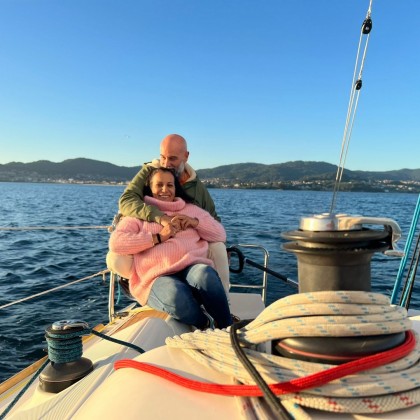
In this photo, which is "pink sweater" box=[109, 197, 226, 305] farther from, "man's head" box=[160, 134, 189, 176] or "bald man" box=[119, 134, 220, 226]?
"man's head" box=[160, 134, 189, 176]

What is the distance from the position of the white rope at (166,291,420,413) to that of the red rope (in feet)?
0.04

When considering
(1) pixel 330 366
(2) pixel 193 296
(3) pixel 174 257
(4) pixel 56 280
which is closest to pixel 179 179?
(3) pixel 174 257

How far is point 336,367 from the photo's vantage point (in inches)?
29.0

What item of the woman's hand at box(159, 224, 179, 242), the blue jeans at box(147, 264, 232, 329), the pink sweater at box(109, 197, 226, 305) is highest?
the woman's hand at box(159, 224, 179, 242)

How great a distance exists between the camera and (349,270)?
852 millimetres

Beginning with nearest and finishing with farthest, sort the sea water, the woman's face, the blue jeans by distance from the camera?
the blue jeans → the woman's face → the sea water

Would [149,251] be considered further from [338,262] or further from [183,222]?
[338,262]

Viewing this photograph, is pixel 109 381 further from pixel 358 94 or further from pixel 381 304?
pixel 358 94

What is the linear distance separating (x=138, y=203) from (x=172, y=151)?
1.65 ft

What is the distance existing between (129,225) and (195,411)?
1767mm

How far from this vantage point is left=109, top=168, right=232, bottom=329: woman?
219 centimetres

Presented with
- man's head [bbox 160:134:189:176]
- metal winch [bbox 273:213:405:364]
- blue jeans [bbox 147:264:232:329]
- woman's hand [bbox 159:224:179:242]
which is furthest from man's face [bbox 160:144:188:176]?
metal winch [bbox 273:213:405:364]

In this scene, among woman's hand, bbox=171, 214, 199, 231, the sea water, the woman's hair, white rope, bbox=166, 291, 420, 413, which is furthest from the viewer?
the sea water

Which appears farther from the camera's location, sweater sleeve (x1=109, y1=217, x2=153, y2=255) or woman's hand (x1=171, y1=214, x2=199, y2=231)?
woman's hand (x1=171, y1=214, x2=199, y2=231)
